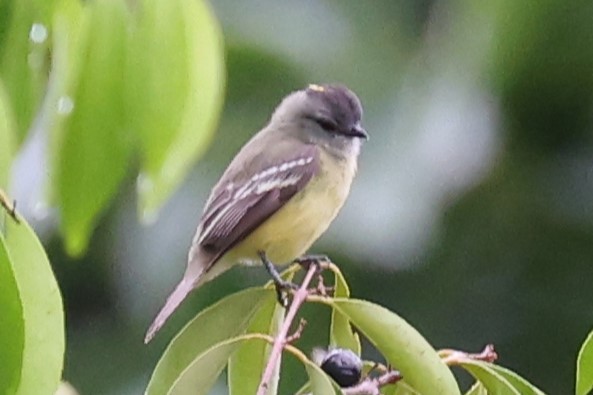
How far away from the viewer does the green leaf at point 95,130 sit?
62.4 inches

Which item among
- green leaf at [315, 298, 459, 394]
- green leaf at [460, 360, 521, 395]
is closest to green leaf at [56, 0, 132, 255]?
green leaf at [315, 298, 459, 394]

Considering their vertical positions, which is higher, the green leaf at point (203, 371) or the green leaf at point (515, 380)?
the green leaf at point (515, 380)

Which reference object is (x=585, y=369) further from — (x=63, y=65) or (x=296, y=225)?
(x=296, y=225)

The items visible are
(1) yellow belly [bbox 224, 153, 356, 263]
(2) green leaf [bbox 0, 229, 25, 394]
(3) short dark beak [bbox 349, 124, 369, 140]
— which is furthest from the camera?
(3) short dark beak [bbox 349, 124, 369, 140]

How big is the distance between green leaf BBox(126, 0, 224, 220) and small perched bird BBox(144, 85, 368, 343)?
50cm

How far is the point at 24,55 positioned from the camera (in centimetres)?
163

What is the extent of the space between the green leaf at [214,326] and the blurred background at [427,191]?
1.62 meters

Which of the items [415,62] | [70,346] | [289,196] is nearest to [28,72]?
[289,196]

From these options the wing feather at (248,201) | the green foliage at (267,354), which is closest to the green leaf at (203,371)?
the green foliage at (267,354)

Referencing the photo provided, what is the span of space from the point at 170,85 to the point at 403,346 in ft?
1.24

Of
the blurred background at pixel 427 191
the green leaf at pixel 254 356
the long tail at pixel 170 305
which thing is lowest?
the blurred background at pixel 427 191

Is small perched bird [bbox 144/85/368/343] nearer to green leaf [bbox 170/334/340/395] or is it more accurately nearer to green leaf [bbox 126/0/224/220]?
green leaf [bbox 126/0/224/220]

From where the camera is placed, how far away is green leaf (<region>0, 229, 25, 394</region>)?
1256mm

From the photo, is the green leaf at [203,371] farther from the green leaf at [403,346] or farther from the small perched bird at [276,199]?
the small perched bird at [276,199]
